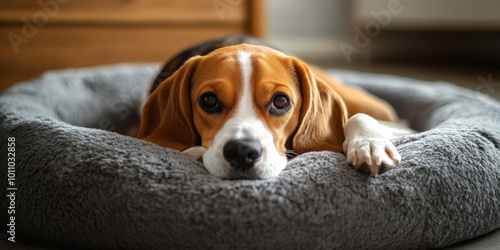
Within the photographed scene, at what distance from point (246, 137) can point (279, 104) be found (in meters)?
0.34

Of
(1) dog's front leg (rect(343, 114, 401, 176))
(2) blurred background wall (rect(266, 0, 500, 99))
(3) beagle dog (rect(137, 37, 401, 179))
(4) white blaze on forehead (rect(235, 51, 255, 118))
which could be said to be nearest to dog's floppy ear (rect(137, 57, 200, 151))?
(3) beagle dog (rect(137, 37, 401, 179))

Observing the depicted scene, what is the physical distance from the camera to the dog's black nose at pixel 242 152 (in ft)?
7.07

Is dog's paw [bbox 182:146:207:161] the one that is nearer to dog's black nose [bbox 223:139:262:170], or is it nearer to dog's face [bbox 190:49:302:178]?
dog's face [bbox 190:49:302:178]

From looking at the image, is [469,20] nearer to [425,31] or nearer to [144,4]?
[425,31]

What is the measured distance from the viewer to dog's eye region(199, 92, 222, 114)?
246 centimetres

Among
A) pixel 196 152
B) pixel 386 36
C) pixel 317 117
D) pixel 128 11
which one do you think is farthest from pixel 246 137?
pixel 386 36

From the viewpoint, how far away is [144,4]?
5359mm

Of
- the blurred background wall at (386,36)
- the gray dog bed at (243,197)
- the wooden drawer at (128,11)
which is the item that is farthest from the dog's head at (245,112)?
the blurred background wall at (386,36)

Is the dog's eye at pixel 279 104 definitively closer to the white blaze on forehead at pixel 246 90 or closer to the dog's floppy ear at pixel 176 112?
the white blaze on forehead at pixel 246 90

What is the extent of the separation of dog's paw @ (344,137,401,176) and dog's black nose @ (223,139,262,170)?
0.38 meters

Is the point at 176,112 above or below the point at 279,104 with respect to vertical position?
below

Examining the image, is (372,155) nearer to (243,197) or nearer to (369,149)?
(369,149)

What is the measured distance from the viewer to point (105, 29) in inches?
209

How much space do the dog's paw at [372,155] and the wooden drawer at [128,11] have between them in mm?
3425
